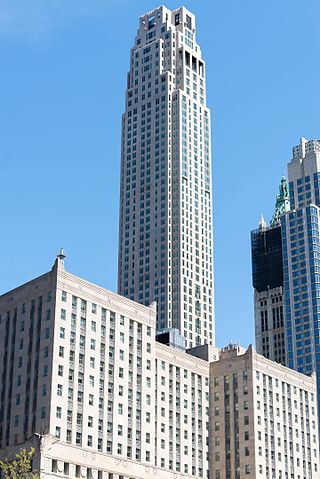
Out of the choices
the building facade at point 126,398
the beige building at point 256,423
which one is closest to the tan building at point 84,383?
the building facade at point 126,398

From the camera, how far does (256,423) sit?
17250 cm

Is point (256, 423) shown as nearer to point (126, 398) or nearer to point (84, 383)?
point (126, 398)

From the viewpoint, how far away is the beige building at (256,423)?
6757 inches

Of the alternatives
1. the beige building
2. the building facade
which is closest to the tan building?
the building facade

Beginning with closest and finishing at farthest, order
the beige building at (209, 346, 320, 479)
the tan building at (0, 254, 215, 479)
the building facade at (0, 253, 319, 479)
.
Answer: the tan building at (0, 254, 215, 479) < the building facade at (0, 253, 319, 479) < the beige building at (209, 346, 320, 479)

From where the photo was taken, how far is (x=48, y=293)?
476 feet

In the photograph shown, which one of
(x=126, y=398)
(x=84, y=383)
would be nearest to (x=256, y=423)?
(x=126, y=398)

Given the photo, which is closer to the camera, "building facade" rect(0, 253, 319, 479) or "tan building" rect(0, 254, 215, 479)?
"tan building" rect(0, 254, 215, 479)

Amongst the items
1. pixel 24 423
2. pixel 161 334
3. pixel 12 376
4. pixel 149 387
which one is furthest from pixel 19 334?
pixel 161 334

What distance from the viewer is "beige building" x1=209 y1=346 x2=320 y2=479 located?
6757 inches

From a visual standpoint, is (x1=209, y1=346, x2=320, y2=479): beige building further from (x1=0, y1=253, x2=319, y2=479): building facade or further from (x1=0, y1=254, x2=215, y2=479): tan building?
(x1=0, y1=254, x2=215, y2=479): tan building

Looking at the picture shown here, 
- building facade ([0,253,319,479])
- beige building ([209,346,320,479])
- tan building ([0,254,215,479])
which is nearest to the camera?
tan building ([0,254,215,479])

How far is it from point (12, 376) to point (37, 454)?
20509 millimetres

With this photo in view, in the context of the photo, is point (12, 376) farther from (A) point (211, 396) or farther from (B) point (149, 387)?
(A) point (211, 396)
